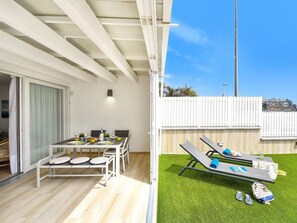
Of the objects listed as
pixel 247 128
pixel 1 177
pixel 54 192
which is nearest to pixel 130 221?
pixel 54 192

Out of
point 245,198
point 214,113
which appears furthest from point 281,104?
point 245,198

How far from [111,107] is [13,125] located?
3.03 meters

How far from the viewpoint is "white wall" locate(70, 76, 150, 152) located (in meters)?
6.52

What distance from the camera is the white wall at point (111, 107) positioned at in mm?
6516

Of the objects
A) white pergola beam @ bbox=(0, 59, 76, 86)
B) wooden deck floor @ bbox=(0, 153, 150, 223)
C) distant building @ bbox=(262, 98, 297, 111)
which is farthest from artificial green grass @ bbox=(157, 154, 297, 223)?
distant building @ bbox=(262, 98, 297, 111)

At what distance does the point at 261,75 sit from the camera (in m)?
17.3

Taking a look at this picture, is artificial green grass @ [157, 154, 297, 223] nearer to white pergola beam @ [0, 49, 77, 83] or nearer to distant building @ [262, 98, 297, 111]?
white pergola beam @ [0, 49, 77, 83]

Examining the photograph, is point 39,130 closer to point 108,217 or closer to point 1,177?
point 1,177

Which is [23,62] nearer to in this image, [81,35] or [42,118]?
[81,35]

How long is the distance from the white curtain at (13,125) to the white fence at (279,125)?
25.0 feet

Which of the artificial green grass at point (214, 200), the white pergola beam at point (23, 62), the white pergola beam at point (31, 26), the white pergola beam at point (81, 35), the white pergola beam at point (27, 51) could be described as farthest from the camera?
the white pergola beam at point (23, 62)

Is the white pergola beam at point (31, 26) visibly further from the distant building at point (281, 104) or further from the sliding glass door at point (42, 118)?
the distant building at point (281, 104)

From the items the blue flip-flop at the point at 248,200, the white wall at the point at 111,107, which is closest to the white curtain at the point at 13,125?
the white wall at the point at 111,107

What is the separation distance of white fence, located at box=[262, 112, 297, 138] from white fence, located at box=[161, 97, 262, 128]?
13.8 inches
